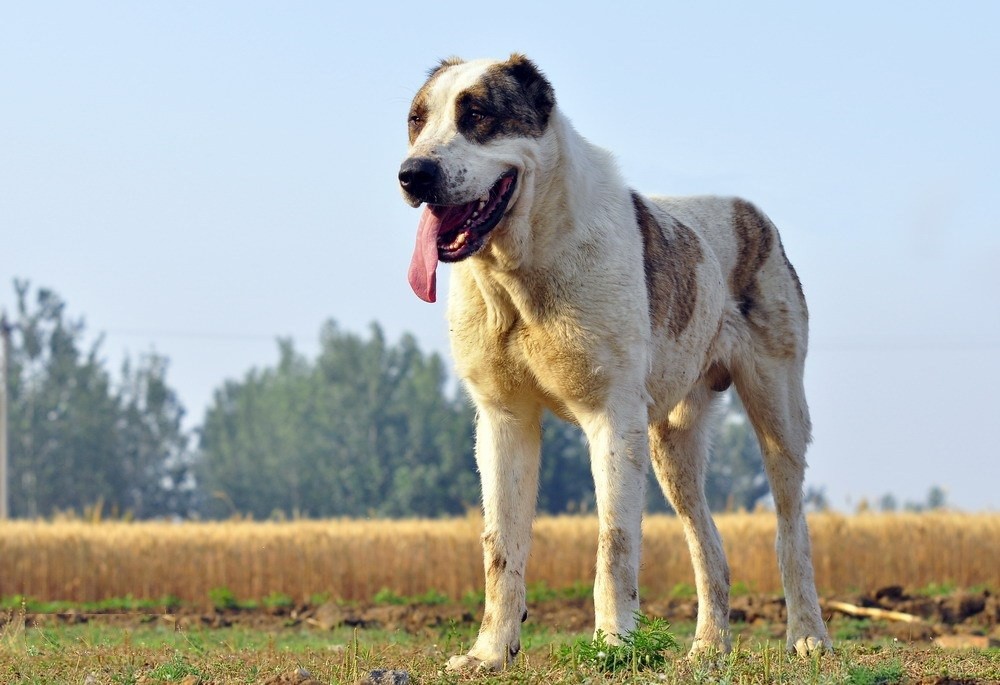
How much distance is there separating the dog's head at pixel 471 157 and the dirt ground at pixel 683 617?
274 inches

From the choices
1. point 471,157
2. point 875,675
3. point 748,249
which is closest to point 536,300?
point 471,157

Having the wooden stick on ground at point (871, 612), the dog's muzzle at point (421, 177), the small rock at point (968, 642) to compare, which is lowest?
the wooden stick on ground at point (871, 612)

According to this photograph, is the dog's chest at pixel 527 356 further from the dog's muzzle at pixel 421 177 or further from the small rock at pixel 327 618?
the small rock at pixel 327 618

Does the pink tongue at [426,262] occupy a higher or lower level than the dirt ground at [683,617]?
higher

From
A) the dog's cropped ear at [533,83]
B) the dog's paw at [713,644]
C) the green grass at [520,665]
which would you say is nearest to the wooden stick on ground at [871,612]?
the green grass at [520,665]

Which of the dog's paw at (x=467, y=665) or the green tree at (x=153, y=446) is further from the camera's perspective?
the green tree at (x=153, y=446)

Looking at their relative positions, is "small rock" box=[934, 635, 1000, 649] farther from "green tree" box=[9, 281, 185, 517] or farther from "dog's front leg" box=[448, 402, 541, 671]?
"green tree" box=[9, 281, 185, 517]

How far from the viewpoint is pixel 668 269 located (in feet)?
22.2

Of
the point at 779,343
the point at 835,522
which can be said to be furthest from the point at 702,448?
the point at 835,522

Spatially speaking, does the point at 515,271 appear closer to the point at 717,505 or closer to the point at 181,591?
the point at 181,591

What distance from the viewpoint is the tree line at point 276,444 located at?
226 ft

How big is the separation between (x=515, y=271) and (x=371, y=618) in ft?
30.1

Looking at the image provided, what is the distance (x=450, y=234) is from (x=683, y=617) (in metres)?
9.12

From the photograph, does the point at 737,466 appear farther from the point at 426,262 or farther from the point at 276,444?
the point at 426,262
